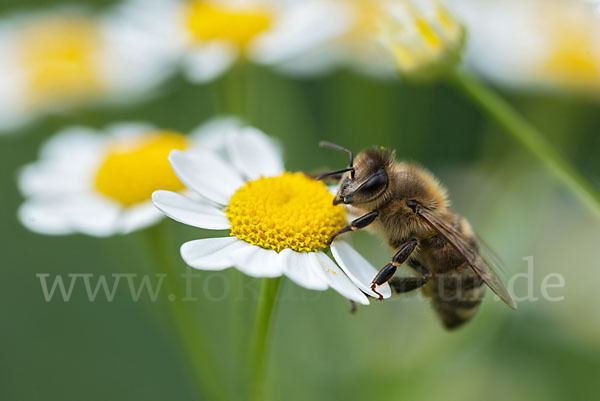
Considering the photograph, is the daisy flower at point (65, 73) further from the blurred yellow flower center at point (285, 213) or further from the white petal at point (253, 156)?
the blurred yellow flower center at point (285, 213)

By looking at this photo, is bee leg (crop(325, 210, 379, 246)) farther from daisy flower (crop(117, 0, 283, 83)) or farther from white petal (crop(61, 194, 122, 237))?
daisy flower (crop(117, 0, 283, 83))

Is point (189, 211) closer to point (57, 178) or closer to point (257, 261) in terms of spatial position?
point (257, 261)

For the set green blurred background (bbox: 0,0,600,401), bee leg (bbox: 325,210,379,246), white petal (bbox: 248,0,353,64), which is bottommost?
green blurred background (bbox: 0,0,600,401)

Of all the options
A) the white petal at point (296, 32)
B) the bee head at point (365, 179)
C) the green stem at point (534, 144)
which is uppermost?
the green stem at point (534, 144)

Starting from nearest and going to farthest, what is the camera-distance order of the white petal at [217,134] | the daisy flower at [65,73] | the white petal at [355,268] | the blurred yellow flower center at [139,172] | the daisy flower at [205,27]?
1. the white petal at [355,268]
2. the blurred yellow flower center at [139,172]
3. the white petal at [217,134]
4. the daisy flower at [205,27]
5. the daisy flower at [65,73]

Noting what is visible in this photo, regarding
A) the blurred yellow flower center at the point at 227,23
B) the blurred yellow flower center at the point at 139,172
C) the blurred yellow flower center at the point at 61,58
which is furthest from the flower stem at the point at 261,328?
A: the blurred yellow flower center at the point at 61,58

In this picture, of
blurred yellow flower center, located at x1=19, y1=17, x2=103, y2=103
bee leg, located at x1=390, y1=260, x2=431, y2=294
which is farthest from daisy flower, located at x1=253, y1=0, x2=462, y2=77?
blurred yellow flower center, located at x1=19, y1=17, x2=103, y2=103
